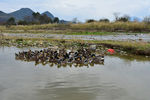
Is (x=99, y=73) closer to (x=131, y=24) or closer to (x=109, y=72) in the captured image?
(x=109, y=72)

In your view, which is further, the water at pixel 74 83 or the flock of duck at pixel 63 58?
the flock of duck at pixel 63 58

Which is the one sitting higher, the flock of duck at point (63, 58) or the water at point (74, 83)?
the flock of duck at point (63, 58)

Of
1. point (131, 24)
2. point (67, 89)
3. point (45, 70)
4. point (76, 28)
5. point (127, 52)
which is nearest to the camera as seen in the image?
point (67, 89)

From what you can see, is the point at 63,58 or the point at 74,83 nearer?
the point at 74,83

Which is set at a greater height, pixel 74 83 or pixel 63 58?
pixel 63 58

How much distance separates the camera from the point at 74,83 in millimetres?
5156

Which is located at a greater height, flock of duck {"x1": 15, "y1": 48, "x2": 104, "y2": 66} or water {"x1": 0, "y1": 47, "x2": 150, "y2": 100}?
flock of duck {"x1": 15, "y1": 48, "x2": 104, "y2": 66}

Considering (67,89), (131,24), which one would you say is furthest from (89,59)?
(131,24)

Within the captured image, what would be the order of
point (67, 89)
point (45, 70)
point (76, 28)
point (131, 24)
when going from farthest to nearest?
1. point (76, 28)
2. point (131, 24)
3. point (45, 70)
4. point (67, 89)

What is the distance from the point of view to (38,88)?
15.6 feet

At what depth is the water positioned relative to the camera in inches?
171

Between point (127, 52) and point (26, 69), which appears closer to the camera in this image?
point (26, 69)

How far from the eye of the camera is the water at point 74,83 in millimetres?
4334

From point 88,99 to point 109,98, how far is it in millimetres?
482
